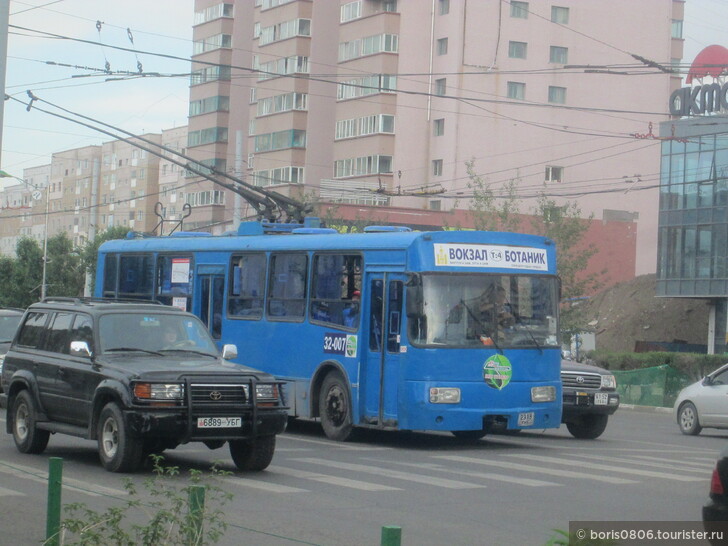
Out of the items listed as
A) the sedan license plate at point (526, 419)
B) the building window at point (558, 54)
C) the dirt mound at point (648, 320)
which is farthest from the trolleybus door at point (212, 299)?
the building window at point (558, 54)

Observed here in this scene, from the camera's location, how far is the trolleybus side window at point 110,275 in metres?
25.8

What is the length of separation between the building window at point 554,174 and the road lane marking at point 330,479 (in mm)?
53840

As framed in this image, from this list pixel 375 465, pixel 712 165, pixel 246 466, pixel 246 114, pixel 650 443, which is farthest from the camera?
pixel 246 114

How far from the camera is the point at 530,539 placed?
9.60 meters

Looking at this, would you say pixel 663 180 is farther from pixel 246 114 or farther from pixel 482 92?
pixel 246 114

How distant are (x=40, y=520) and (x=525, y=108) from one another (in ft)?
191

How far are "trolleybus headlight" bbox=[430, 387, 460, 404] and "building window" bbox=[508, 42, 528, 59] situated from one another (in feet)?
Answer: 167

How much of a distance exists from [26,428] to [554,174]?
54587 millimetres

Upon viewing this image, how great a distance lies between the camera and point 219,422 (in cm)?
1286

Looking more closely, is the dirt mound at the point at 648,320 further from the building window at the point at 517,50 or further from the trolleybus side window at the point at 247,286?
the trolleybus side window at the point at 247,286

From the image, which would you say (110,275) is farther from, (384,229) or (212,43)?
(212,43)

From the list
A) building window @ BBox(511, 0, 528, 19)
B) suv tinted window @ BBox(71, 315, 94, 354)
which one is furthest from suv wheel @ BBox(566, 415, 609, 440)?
building window @ BBox(511, 0, 528, 19)

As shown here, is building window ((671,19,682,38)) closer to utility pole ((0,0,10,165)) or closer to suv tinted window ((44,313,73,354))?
suv tinted window ((44,313,73,354))

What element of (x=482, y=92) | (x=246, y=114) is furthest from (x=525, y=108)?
(x=246, y=114)
